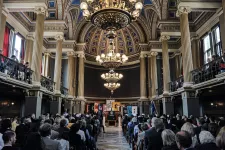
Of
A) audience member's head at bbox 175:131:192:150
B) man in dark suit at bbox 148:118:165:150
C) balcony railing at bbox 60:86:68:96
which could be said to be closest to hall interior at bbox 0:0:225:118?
balcony railing at bbox 60:86:68:96

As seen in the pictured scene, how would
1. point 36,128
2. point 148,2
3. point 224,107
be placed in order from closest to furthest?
1. point 36,128
2. point 224,107
3. point 148,2

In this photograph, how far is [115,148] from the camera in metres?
7.82

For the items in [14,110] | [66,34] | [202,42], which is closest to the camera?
[14,110]

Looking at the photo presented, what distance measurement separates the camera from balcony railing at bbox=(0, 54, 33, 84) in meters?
7.71

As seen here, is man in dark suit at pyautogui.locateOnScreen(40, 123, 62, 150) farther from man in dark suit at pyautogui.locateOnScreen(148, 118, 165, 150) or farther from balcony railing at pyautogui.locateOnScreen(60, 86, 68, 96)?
balcony railing at pyautogui.locateOnScreen(60, 86, 68, 96)

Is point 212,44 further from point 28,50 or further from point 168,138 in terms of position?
point 28,50

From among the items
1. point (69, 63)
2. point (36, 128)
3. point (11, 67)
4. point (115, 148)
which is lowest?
point (115, 148)

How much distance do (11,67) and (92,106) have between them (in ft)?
48.2

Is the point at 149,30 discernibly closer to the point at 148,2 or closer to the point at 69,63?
the point at 148,2

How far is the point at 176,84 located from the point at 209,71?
3.51m

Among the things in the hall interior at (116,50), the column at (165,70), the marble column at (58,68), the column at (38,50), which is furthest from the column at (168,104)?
the column at (38,50)


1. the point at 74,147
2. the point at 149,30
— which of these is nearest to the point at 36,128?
the point at 74,147

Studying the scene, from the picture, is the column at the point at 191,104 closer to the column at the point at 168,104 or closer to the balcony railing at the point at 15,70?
the column at the point at 168,104

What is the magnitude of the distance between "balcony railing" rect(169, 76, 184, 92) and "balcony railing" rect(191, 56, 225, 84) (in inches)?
→ 70.4
